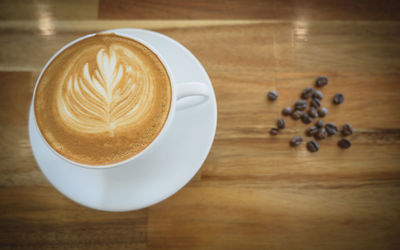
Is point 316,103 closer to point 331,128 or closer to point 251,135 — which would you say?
point 331,128

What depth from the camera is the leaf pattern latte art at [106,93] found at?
0.58 m

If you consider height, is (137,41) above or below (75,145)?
above

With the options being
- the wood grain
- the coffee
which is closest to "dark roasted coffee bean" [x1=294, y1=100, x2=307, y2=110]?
the wood grain

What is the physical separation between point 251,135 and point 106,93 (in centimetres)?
59

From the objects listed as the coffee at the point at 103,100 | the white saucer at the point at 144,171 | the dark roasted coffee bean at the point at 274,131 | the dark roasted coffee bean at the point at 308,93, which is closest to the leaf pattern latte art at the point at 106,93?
the coffee at the point at 103,100

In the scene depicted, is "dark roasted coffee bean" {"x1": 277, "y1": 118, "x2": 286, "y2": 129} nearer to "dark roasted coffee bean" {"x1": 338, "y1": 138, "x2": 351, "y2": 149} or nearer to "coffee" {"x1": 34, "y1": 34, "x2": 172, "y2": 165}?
"dark roasted coffee bean" {"x1": 338, "y1": 138, "x2": 351, "y2": 149}

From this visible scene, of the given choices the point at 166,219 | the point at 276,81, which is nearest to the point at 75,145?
the point at 166,219

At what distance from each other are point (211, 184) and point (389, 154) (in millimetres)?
716

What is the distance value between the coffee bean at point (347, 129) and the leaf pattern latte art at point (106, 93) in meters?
0.79

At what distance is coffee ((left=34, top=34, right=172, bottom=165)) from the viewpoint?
0.57 m

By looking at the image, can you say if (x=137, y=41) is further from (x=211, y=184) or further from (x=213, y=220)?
(x=213, y=220)

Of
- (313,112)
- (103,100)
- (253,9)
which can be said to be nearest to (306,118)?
(313,112)

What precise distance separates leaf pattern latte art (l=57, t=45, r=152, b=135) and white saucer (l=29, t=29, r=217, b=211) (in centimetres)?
18

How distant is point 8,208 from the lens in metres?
0.94
